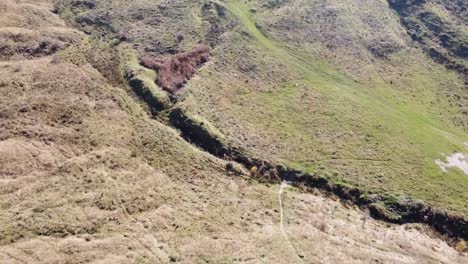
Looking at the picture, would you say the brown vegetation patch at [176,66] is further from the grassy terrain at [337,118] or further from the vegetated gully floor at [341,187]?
the vegetated gully floor at [341,187]

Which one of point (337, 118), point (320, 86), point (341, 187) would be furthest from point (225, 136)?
point (320, 86)

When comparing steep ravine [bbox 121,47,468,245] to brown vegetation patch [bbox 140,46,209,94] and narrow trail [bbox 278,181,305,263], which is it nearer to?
narrow trail [bbox 278,181,305,263]

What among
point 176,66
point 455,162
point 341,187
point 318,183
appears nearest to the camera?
point 341,187

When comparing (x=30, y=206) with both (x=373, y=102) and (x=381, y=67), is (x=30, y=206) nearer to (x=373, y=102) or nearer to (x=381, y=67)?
(x=373, y=102)

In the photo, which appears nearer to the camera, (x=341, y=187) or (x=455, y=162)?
(x=341, y=187)

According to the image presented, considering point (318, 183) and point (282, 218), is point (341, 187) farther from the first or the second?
point (282, 218)

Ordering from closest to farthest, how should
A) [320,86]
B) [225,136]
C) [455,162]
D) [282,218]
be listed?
[282,218]
[225,136]
[455,162]
[320,86]
